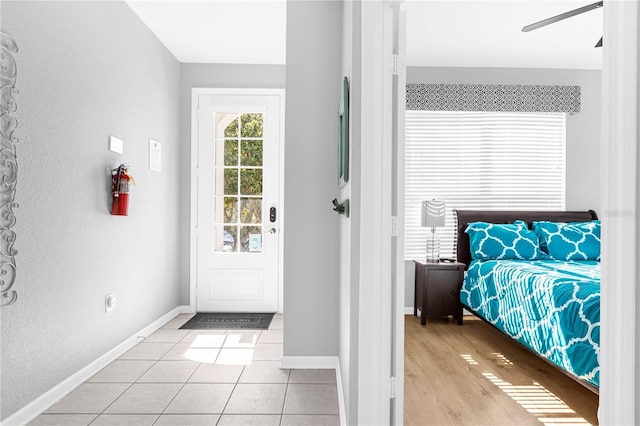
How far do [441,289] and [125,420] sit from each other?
9.36 ft

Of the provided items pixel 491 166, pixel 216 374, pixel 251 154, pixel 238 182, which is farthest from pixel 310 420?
→ pixel 491 166

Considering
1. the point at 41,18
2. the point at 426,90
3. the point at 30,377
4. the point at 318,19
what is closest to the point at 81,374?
the point at 30,377

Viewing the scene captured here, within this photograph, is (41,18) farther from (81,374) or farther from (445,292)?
(445,292)

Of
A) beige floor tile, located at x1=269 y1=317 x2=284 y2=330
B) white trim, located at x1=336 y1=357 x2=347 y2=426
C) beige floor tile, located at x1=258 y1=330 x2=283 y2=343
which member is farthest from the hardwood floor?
beige floor tile, located at x1=269 y1=317 x2=284 y2=330

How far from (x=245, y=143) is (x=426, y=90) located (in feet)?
6.53

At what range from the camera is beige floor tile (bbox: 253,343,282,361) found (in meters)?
3.01

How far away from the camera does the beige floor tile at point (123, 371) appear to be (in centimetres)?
262

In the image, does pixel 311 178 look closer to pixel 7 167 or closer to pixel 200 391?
pixel 200 391

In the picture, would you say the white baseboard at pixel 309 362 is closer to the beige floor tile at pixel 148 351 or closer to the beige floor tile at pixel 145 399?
the beige floor tile at pixel 145 399

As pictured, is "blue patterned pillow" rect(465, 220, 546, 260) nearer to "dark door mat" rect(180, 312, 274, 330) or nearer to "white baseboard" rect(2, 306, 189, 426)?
"dark door mat" rect(180, 312, 274, 330)

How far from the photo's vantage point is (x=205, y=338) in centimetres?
348

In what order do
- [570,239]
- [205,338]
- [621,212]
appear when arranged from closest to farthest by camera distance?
1. [621,212]
2. [205,338]
3. [570,239]

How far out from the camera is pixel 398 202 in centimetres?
170

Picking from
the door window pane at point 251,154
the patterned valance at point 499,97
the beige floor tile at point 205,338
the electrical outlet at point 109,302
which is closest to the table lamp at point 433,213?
the patterned valance at point 499,97
